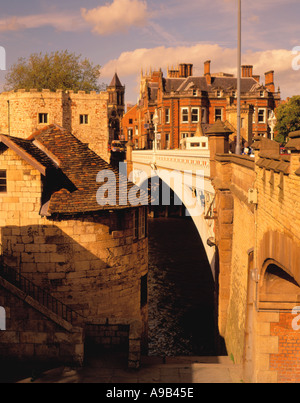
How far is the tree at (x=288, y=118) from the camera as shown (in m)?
55.7

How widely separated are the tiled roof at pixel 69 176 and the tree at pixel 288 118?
43.3 meters

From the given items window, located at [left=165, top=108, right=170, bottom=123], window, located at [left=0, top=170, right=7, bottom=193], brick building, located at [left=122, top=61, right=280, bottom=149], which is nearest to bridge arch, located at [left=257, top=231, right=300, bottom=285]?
window, located at [left=0, top=170, right=7, bottom=193]

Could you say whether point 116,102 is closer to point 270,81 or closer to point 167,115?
point 167,115

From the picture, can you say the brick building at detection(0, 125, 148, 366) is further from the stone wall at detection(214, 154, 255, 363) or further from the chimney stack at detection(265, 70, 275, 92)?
the chimney stack at detection(265, 70, 275, 92)

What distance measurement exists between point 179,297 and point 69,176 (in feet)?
53.2

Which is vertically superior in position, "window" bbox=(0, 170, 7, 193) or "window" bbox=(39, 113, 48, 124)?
"window" bbox=(39, 113, 48, 124)

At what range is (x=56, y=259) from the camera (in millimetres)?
15266

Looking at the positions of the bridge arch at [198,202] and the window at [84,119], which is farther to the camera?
the window at [84,119]

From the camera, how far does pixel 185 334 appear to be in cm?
2453

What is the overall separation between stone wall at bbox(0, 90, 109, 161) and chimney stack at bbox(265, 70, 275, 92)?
3463 cm

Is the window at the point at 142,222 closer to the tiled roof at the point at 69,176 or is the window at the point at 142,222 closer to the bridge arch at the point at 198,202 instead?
the tiled roof at the point at 69,176

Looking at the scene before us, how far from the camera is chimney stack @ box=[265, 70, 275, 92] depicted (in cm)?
7312

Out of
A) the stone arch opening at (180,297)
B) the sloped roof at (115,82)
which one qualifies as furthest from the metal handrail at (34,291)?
the sloped roof at (115,82)
